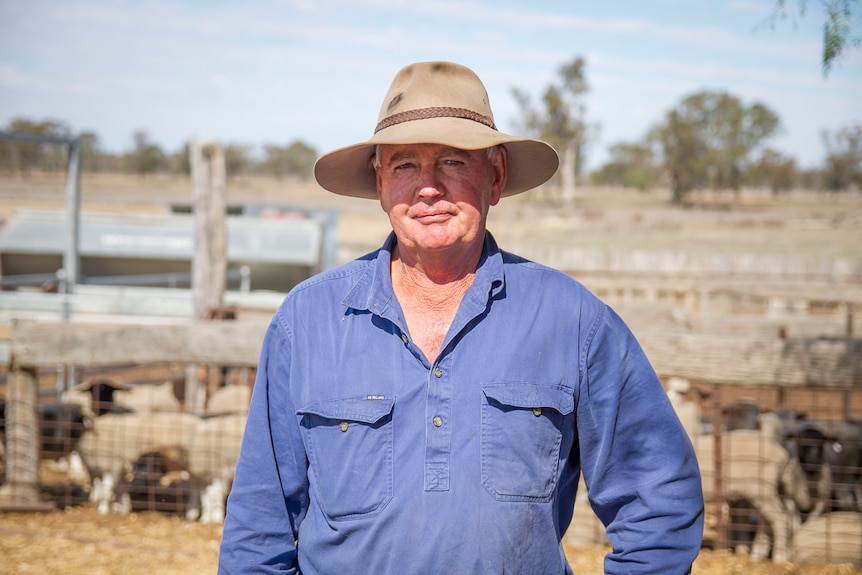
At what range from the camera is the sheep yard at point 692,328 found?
4195 mm

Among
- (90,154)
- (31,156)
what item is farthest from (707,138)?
(90,154)

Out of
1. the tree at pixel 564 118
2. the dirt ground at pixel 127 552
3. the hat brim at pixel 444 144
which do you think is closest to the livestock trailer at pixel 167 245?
the dirt ground at pixel 127 552

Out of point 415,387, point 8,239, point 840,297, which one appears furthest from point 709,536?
point 8,239

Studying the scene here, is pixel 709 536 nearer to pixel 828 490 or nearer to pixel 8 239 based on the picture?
pixel 828 490

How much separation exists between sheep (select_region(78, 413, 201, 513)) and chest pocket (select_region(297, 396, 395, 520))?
380 centimetres

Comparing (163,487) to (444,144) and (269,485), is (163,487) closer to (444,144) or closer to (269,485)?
(269,485)

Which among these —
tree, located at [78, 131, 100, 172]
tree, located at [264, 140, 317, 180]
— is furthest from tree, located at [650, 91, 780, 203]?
tree, located at [78, 131, 100, 172]

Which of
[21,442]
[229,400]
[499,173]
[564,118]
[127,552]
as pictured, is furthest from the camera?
[564,118]

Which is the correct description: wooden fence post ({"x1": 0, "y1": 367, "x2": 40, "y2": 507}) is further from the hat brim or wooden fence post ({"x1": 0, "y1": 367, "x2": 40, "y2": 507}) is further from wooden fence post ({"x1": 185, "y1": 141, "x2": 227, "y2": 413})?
the hat brim

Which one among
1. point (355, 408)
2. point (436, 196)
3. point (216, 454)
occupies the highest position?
point (436, 196)

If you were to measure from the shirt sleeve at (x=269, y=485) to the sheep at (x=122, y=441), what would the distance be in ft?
12.0

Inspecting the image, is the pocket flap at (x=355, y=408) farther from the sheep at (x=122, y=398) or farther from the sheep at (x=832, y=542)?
the sheep at (x=122, y=398)

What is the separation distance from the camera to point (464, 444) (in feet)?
6.17

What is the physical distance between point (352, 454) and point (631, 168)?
218 ft
